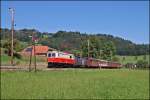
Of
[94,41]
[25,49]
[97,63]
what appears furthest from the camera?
[25,49]

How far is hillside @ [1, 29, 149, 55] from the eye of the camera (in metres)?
39.3

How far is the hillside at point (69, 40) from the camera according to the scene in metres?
39.3

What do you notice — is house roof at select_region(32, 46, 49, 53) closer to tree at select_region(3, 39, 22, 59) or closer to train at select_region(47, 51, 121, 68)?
tree at select_region(3, 39, 22, 59)

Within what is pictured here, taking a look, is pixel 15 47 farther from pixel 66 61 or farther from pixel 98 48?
pixel 66 61

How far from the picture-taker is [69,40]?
4619cm

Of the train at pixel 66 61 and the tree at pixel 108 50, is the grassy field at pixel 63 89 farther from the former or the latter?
the tree at pixel 108 50

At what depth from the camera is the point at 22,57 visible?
230 ft

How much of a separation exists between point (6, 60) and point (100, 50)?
2525cm

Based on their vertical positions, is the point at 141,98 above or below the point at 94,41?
below

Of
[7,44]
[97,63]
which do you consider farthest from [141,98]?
[7,44]

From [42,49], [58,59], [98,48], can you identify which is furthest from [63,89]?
[98,48]

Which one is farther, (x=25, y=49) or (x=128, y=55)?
(x=128, y=55)

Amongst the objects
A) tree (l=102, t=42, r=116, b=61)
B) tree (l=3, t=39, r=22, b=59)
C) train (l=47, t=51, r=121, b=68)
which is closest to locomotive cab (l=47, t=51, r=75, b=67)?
train (l=47, t=51, r=121, b=68)

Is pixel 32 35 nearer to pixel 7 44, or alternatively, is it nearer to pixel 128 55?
pixel 7 44
